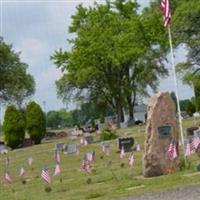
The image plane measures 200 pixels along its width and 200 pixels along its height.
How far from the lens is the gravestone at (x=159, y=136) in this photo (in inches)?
635

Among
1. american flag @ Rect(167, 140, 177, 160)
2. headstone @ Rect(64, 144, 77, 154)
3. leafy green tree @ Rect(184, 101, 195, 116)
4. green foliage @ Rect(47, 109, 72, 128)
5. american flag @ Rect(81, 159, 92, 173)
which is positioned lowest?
american flag @ Rect(81, 159, 92, 173)

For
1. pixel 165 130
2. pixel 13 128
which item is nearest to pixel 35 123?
pixel 13 128

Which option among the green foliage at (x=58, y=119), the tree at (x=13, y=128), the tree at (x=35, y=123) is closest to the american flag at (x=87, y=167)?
the tree at (x=13, y=128)

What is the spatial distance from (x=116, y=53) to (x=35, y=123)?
47.8 ft

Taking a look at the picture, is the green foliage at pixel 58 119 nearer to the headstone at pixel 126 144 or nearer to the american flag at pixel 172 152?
the headstone at pixel 126 144

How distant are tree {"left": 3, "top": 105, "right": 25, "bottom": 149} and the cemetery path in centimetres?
3406

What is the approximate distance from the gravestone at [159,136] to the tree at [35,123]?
31.3 metres

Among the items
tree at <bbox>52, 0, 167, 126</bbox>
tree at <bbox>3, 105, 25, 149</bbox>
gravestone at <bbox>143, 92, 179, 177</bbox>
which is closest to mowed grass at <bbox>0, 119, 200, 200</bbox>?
gravestone at <bbox>143, 92, 179, 177</bbox>

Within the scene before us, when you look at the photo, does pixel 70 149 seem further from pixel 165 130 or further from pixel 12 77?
pixel 12 77

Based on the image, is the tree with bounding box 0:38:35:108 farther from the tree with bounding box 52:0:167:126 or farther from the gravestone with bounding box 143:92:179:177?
the gravestone with bounding box 143:92:179:177

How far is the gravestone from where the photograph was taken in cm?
1612

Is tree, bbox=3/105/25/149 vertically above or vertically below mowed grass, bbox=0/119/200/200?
above

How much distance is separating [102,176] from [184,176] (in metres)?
3.84

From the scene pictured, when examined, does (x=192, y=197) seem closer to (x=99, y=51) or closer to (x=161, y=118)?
(x=161, y=118)
